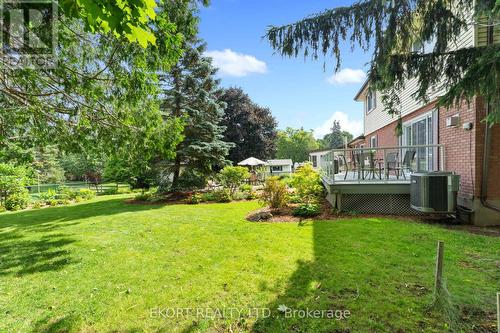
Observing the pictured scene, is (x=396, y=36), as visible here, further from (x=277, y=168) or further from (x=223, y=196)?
(x=277, y=168)

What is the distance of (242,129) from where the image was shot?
95.9ft

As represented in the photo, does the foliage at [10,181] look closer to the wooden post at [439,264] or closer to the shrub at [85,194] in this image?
the shrub at [85,194]

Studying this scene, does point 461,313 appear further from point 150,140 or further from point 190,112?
point 190,112

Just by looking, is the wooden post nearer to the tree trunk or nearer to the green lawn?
the green lawn

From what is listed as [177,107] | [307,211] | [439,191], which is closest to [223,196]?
[177,107]

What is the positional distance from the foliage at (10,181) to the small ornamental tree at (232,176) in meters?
10.3

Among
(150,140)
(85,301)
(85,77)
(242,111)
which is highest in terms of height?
(242,111)

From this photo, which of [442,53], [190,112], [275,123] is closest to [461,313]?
[442,53]

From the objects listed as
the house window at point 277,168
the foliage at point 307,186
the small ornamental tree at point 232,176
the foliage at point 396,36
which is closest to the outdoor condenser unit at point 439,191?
the foliage at point 396,36

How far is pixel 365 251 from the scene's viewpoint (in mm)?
4965

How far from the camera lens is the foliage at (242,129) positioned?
94.4 ft

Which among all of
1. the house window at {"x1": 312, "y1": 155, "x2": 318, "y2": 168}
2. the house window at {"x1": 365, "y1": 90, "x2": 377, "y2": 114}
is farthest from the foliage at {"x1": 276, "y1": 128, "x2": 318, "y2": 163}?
the house window at {"x1": 365, "y1": 90, "x2": 377, "y2": 114}

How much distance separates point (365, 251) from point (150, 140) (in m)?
5.52

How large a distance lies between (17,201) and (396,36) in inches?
687
